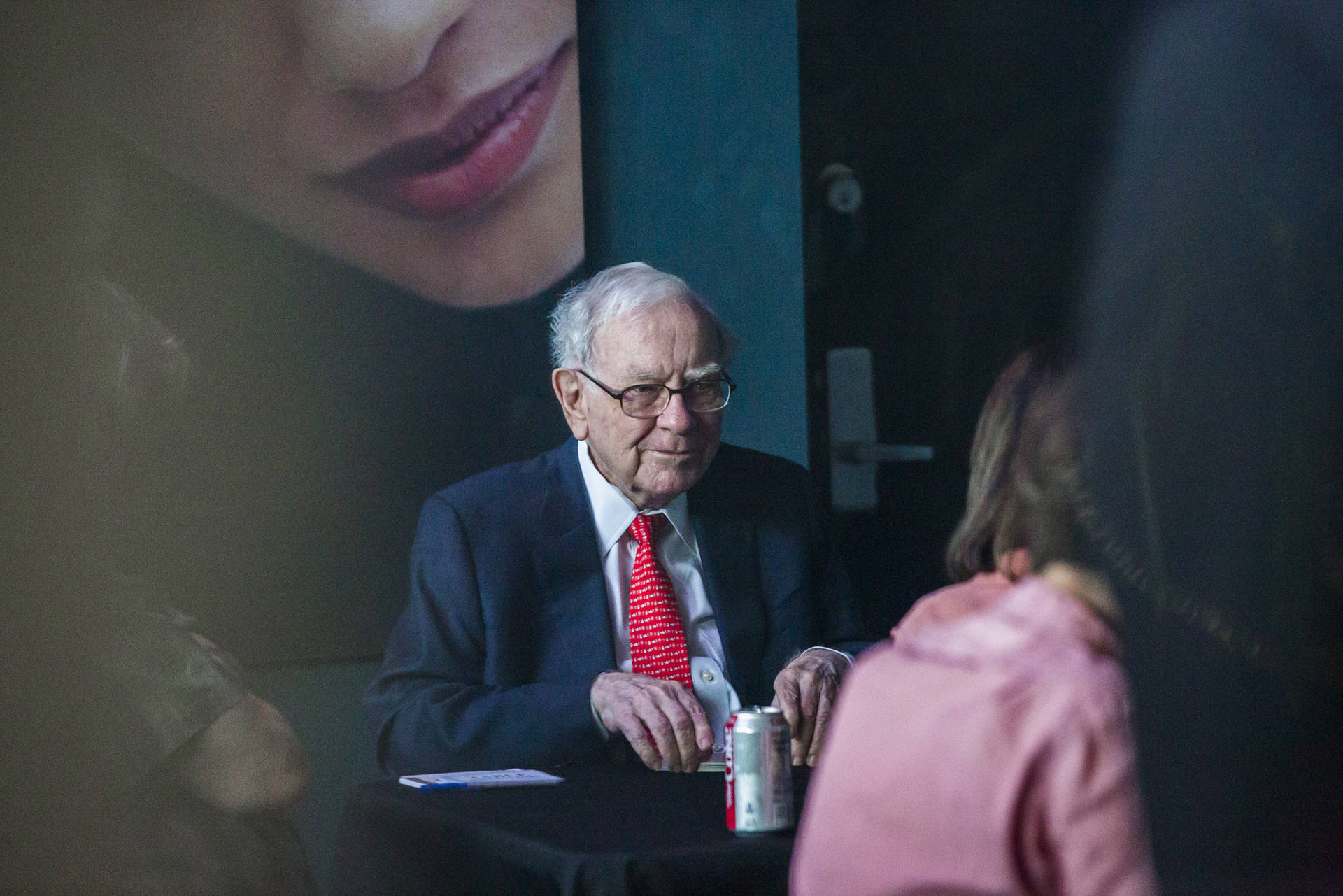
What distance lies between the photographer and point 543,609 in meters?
2.02

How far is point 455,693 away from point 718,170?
1.32 m

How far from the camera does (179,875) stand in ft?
6.23

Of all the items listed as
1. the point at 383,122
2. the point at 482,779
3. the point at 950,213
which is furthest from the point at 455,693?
the point at 950,213

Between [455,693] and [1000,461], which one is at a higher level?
[1000,461]

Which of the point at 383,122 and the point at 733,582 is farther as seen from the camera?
the point at 383,122

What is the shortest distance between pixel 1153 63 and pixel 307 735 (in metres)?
2.34

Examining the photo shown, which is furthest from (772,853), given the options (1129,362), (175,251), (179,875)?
(175,251)

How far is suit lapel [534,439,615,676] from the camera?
199cm

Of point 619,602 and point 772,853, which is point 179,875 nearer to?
point 619,602

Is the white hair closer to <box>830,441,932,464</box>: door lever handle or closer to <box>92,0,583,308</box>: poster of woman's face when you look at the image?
<box>92,0,583,308</box>: poster of woman's face

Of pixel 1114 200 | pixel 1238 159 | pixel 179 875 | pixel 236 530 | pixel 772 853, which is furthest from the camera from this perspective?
pixel 1114 200

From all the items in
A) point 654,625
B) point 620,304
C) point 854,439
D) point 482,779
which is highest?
point 620,304

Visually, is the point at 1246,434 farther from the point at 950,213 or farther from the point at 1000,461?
the point at 950,213

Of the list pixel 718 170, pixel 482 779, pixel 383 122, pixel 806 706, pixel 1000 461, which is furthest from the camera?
pixel 718 170
